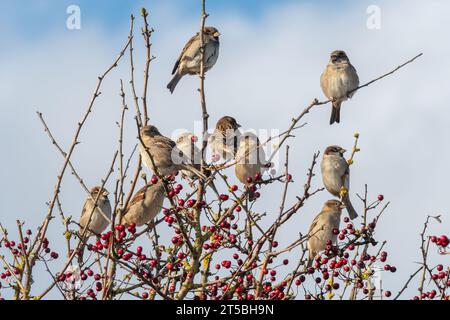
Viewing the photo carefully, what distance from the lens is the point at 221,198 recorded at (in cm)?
698

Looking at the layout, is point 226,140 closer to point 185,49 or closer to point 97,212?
point 97,212

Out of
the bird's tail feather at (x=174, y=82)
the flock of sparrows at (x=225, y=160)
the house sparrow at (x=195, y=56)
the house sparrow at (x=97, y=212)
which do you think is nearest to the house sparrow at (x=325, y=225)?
the flock of sparrows at (x=225, y=160)

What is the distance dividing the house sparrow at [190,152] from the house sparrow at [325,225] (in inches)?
55.4

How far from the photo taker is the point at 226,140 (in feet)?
31.0

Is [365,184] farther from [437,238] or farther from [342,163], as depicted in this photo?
[342,163]

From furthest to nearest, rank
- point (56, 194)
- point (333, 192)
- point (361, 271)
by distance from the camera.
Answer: point (333, 192), point (361, 271), point (56, 194)

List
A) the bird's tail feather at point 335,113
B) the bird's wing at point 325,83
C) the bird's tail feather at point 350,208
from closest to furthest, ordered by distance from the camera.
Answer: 1. the bird's tail feather at point 350,208
2. the bird's wing at point 325,83
3. the bird's tail feather at point 335,113

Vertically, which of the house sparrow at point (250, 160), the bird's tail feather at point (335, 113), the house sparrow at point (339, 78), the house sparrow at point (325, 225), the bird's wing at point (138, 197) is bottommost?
the house sparrow at point (325, 225)

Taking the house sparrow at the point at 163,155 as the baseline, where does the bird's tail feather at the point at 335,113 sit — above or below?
above

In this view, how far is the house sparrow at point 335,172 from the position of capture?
9586 millimetres

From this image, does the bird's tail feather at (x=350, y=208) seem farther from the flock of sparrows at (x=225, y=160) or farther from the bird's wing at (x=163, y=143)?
the bird's wing at (x=163, y=143)

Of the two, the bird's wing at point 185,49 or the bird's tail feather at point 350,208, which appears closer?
the bird's tail feather at point 350,208
